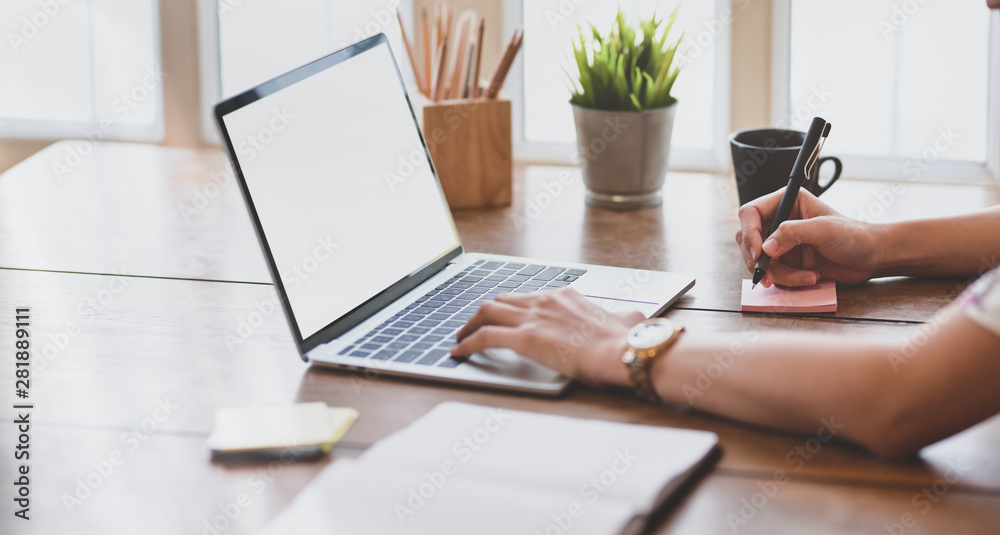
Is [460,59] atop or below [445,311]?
atop

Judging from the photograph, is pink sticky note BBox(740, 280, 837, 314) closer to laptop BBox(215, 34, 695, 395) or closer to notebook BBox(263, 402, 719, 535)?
laptop BBox(215, 34, 695, 395)

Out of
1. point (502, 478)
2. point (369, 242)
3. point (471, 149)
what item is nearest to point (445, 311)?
point (369, 242)

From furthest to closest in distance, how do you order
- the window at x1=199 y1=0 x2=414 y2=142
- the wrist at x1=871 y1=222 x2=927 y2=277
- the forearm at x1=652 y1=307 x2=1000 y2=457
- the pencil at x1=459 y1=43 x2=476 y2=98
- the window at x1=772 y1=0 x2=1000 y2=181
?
the window at x1=199 y1=0 x2=414 y2=142, the window at x1=772 y1=0 x2=1000 y2=181, the pencil at x1=459 y1=43 x2=476 y2=98, the wrist at x1=871 y1=222 x2=927 y2=277, the forearm at x1=652 y1=307 x2=1000 y2=457

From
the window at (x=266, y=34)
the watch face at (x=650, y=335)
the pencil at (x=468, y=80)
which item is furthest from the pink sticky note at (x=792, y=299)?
the window at (x=266, y=34)

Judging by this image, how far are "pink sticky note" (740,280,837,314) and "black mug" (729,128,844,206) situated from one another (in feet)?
0.64

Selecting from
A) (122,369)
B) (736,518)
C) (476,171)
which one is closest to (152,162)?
(476,171)

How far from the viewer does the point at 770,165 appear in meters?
1.40

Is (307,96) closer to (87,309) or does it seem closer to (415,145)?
(415,145)

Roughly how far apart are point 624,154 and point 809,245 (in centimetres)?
42

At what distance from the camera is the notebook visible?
A: 2.25ft

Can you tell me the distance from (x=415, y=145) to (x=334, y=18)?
1.13m

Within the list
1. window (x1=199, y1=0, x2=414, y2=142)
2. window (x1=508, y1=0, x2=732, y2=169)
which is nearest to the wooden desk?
window (x1=508, y1=0, x2=732, y2=169)

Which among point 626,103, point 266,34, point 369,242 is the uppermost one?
point 266,34

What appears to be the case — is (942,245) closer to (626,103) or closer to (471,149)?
(626,103)
